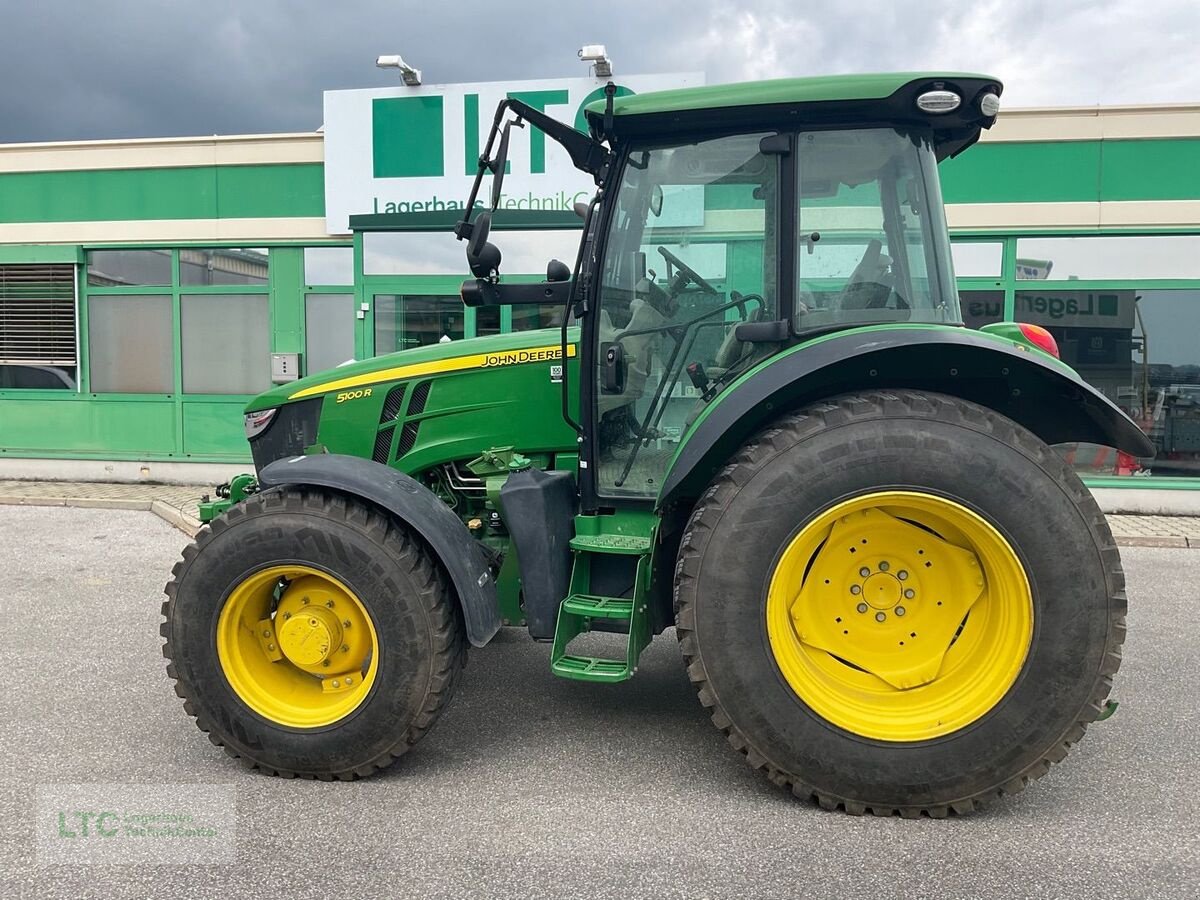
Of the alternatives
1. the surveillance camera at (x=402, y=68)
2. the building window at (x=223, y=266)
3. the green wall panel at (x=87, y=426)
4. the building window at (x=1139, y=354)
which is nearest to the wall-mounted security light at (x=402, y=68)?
the surveillance camera at (x=402, y=68)

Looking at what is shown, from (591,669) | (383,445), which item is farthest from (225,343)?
(591,669)

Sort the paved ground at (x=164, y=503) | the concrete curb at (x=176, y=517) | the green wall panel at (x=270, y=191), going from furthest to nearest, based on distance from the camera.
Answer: the green wall panel at (x=270, y=191), the concrete curb at (x=176, y=517), the paved ground at (x=164, y=503)

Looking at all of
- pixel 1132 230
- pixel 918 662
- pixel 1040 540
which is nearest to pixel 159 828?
pixel 918 662

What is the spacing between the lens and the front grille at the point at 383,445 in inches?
151

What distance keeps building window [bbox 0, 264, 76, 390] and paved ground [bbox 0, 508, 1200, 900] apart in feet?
26.2

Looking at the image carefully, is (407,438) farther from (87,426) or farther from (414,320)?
(87,426)

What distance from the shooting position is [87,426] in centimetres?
1098

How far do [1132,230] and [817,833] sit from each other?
8.45 metres

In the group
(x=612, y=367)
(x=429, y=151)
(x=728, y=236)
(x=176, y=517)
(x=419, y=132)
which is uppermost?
(x=419, y=132)

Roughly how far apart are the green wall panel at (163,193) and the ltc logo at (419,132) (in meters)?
0.84

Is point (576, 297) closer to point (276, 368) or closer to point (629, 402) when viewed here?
point (629, 402)

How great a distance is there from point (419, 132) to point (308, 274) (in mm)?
2131

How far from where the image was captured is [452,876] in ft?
8.28

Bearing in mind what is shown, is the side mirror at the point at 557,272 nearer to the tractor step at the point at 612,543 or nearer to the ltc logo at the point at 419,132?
the tractor step at the point at 612,543
